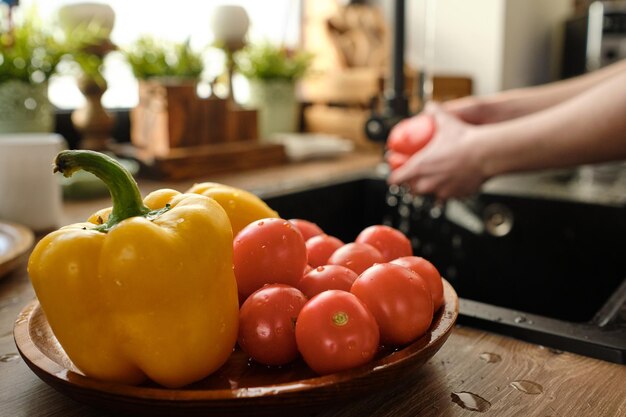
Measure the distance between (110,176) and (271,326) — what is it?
0.53 feet

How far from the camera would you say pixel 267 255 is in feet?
1.68

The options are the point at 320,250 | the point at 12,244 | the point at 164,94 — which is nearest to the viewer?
the point at 320,250

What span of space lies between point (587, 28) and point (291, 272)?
91.9 inches

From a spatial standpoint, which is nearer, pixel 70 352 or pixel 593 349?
pixel 70 352

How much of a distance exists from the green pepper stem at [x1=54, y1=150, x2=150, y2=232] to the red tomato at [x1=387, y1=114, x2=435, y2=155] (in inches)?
36.3

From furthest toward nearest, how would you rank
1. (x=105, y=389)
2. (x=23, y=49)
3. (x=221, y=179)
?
(x=221, y=179)
(x=23, y=49)
(x=105, y=389)

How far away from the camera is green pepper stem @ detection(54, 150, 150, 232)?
0.44 meters

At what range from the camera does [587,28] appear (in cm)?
243

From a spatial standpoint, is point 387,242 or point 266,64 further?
point 266,64

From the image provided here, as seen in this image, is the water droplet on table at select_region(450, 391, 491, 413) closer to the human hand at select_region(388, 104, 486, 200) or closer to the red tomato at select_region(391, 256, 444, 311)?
the red tomato at select_region(391, 256, 444, 311)

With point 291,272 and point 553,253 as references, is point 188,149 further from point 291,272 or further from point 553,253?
point 291,272

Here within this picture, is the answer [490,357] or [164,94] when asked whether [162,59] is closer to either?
[164,94]

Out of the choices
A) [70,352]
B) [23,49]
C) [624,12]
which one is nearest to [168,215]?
[70,352]

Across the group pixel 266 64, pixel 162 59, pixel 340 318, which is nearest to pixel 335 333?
pixel 340 318
